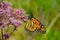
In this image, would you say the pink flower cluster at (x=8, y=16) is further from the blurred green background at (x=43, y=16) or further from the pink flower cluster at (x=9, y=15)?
the blurred green background at (x=43, y=16)

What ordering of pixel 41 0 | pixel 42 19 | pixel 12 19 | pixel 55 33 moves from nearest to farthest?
pixel 12 19 → pixel 42 19 → pixel 55 33 → pixel 41 0

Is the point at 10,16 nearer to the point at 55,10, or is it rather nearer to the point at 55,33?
the point at 55,33

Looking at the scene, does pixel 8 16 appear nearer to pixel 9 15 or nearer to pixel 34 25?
pixel 9 15

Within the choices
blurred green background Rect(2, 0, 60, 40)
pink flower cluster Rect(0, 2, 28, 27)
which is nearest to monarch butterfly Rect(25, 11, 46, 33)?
pink flower cluster Rect(0, 2, 28, 27)

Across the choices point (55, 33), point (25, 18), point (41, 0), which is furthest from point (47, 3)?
point (25, 18)

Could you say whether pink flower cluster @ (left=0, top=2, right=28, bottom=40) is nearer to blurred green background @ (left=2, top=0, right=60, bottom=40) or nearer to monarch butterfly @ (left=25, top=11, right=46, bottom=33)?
monarch butterfly @ (left=25, top=11, right=46, bottom=33)

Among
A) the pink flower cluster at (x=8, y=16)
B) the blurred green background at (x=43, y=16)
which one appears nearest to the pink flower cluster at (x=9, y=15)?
the pink flower cluster at (x=8, y=16)
